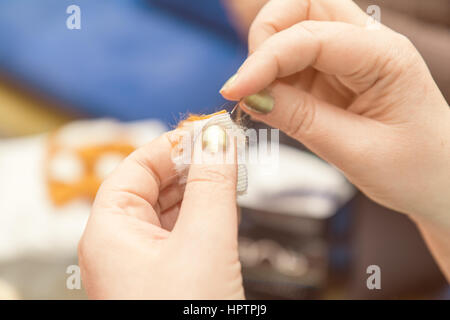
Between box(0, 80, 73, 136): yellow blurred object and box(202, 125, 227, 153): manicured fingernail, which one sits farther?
box(0, 80, 73, 136): yellow blurred object

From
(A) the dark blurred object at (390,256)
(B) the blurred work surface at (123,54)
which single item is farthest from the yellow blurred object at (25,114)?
(A) the dark blurred object at (390,256)

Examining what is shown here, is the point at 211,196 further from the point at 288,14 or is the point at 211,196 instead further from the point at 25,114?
Result: the point at 25,114

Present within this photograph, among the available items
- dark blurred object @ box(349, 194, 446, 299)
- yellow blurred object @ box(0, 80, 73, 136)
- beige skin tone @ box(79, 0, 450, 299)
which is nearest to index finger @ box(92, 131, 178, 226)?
beige skin tone @ box(79, 0, 450, 299)

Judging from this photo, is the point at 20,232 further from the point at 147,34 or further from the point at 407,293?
the point at 407,293

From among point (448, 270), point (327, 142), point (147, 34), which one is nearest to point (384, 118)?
point (327, 142)

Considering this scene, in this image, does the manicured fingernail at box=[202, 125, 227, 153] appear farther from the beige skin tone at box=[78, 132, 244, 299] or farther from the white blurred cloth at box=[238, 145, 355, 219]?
the white blurred cloth at box=[238, 145, 355, 219]

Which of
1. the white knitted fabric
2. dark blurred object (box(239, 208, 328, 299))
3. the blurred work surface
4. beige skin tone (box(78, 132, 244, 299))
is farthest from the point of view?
the blurred work surface
